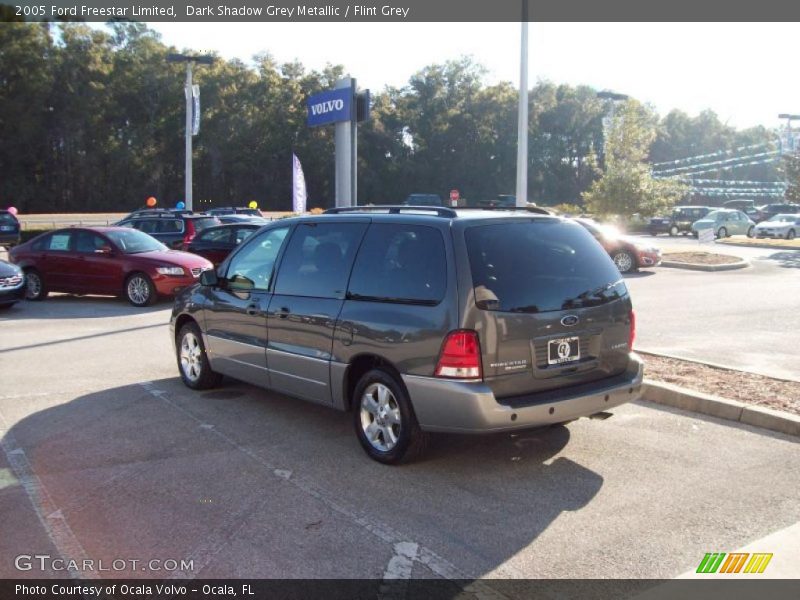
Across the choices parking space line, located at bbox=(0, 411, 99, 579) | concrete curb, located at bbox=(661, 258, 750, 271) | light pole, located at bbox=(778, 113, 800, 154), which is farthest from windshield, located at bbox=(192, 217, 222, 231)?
light pole, located at bbox=(778, 113, 800, 154)

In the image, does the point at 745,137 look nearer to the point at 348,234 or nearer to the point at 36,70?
the point at 36,70

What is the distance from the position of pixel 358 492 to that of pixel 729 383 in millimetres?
4209

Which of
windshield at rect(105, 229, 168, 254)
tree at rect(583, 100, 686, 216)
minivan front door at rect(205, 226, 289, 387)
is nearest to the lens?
minivan front door at rect(205, 226, 289, 387)

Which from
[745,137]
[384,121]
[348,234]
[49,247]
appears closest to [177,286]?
[49,247]

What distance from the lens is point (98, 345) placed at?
34.3 ft

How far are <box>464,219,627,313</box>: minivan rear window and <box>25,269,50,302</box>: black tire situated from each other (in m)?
13.2

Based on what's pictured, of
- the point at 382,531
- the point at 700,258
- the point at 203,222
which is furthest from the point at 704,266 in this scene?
the point at 382,531

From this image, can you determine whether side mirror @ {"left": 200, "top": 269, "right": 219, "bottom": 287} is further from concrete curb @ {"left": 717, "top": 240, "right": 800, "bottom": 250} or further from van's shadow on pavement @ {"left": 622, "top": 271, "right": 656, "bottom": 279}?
concrete curb @ {"left": 717, "top": 240, "right": 800, "bottom": 250}

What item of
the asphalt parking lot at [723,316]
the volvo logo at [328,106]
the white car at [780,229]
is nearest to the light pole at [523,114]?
the asphalt parking lot at [723,316]

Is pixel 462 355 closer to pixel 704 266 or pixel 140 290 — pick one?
pixel 140 290

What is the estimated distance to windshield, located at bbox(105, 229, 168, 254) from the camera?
15008 millimetres

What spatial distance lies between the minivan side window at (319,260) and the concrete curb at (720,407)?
2.88m

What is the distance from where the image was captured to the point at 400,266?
215 inches

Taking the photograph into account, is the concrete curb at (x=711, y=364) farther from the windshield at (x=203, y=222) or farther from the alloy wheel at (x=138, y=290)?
the windshield at (x=203, y=222)
